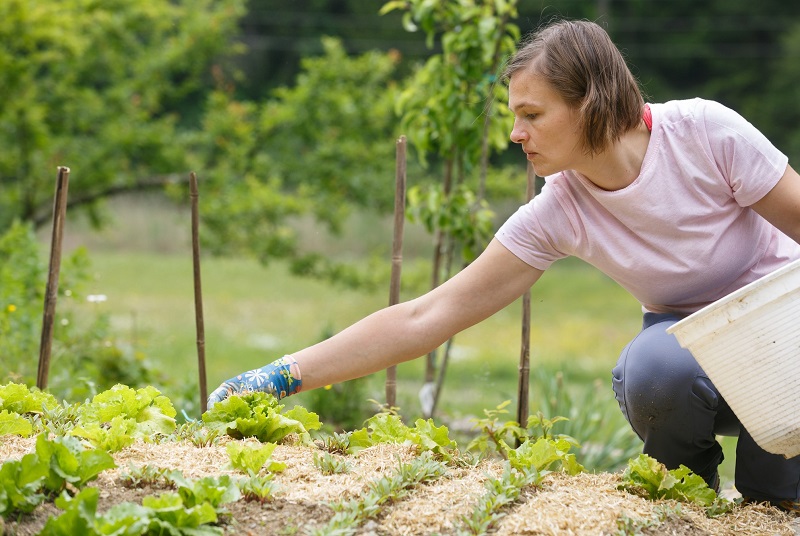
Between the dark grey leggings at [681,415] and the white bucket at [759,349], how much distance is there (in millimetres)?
289

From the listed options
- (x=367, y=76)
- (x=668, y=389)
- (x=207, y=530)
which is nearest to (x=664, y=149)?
(x=668, y=389)

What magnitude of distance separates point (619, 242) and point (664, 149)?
25 cm

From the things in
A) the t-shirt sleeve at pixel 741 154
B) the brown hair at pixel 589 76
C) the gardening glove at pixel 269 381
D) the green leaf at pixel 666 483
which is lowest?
the green leaf at pixel 666 483

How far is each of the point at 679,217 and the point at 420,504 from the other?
3.13ft

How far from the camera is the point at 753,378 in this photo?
2037 mm

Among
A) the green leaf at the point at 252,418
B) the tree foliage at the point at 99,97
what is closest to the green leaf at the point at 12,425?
the green leaf at the point at 252,418

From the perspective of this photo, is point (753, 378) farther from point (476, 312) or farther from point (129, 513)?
point (129, 513)

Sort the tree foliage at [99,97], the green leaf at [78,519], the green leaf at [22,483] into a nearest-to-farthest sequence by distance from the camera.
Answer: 1. the green leaf at [78,519]
2. the green leaf at [22,483]
3. the tree foliage at [99,97]

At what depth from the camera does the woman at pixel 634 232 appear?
2291 mm

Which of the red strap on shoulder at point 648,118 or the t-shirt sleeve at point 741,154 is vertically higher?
the red strap on shoulder at point 648,118

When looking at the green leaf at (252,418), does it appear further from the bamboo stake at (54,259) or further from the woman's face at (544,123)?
the woman's face at (544,123)

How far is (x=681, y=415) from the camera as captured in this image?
240 centimetres

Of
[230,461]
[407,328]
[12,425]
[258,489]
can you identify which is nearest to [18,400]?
[12,425]

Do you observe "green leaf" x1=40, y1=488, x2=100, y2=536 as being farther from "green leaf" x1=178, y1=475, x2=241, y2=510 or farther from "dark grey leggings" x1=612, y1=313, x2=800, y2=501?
"dark grey leggings" x1=612, y1=313, x2=800, y2=501
